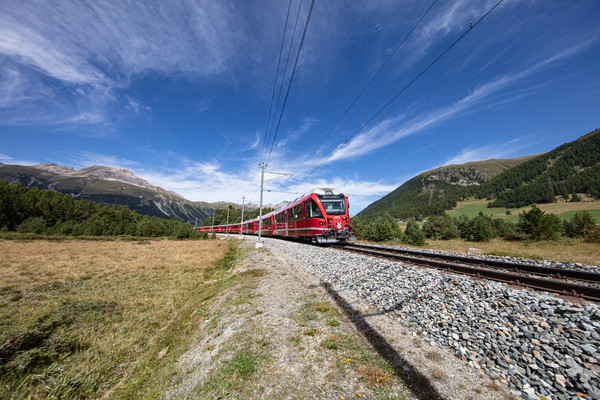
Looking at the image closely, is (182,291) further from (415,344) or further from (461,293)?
(461,293)

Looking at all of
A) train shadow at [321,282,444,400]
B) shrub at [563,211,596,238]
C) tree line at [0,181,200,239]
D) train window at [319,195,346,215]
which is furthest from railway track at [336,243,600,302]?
tree line at [0,181,200,239]

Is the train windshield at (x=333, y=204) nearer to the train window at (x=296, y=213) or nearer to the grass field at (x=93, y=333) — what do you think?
the train window at (x=296, y=213)

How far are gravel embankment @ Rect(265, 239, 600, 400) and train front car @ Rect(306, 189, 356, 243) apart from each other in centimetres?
1059

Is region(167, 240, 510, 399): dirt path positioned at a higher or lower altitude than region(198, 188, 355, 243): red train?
lower

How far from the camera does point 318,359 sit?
4.08 m

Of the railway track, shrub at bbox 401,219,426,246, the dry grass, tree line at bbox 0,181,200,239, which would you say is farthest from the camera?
tree line at bbox 0,181,200,239

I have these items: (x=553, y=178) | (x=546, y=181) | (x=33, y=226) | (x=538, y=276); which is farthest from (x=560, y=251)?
(x=553, y=178)

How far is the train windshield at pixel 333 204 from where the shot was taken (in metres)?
17.8

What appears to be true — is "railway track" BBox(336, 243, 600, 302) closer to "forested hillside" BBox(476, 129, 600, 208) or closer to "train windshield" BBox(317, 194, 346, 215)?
"train windshield" BBox(317, 194, 346, 215)

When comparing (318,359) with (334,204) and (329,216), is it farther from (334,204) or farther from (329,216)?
(334,204)

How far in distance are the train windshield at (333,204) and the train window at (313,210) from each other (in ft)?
Result: 2.08

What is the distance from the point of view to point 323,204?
17891 millimetres

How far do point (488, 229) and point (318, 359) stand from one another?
38.3 m

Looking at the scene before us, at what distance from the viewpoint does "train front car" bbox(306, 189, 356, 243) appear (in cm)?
1752
